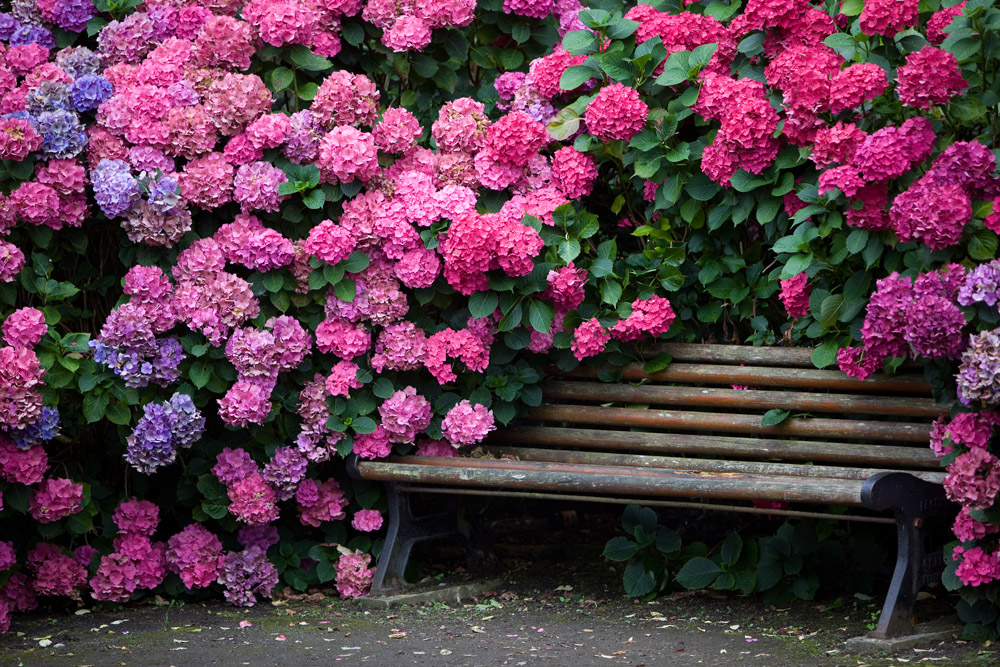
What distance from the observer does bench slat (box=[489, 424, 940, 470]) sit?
3785 millimetres

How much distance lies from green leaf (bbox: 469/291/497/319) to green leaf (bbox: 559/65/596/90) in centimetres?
75

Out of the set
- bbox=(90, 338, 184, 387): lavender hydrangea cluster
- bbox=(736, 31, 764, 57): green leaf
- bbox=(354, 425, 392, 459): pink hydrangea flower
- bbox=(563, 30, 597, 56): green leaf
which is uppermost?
bbox=(563, 30, 597, 56): green leaf

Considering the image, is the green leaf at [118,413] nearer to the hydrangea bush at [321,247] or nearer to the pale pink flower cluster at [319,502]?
the hydrangea bush at [321,247]

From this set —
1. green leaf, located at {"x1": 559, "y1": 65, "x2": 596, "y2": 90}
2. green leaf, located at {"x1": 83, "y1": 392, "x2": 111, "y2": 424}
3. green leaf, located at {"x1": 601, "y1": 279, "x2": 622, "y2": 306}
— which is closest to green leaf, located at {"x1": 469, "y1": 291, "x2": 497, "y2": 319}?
green leaf, located at {"x1": 601, "y1": 279, "x2": 622, "y2": 306}

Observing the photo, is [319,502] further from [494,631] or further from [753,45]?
[753,45]

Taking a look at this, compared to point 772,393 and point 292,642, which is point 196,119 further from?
point 772,393

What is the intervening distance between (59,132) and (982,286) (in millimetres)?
2913

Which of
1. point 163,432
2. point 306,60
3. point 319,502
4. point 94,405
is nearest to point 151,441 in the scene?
A: point 163,432

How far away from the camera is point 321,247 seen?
13.8ft

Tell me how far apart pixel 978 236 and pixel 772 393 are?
0.86 meters

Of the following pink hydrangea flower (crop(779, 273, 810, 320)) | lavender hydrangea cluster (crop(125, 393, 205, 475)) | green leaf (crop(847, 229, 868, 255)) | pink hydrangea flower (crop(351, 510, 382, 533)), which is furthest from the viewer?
pink hydrangea flower (crop(351, 510, 382, 533))

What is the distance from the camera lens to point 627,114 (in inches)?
163

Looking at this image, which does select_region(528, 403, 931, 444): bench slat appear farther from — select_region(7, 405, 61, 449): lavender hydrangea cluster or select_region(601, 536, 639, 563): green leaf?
select_region(7, 405, 61, 449): lavender hydrangea cluster

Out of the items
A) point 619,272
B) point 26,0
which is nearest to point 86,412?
point 26,0
